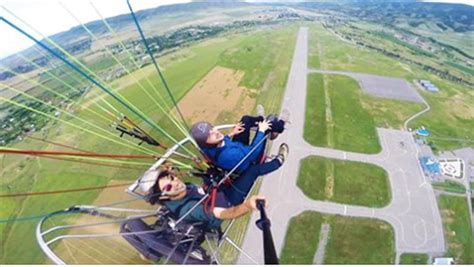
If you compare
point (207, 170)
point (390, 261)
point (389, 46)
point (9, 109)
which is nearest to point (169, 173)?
point (207, 170)

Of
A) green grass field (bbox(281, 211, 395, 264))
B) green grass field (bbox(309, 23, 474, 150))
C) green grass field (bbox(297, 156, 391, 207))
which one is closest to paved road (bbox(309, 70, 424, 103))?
green grass field (bbox(309, 23, 474, 150))

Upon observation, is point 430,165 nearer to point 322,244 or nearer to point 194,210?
point 322,244

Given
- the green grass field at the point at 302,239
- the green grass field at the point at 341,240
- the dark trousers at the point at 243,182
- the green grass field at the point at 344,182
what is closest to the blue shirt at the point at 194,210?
the dark trousers at the point at 243,182

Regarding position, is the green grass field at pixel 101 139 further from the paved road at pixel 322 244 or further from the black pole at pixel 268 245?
the paved road at pixel 322 244

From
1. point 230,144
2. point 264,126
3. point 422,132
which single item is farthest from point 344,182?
point 230,144

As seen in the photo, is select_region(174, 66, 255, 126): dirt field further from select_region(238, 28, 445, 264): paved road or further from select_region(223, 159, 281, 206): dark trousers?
select_region(223, 159, 281, 206): dark trousers

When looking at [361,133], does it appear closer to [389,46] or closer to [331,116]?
[331,116]
